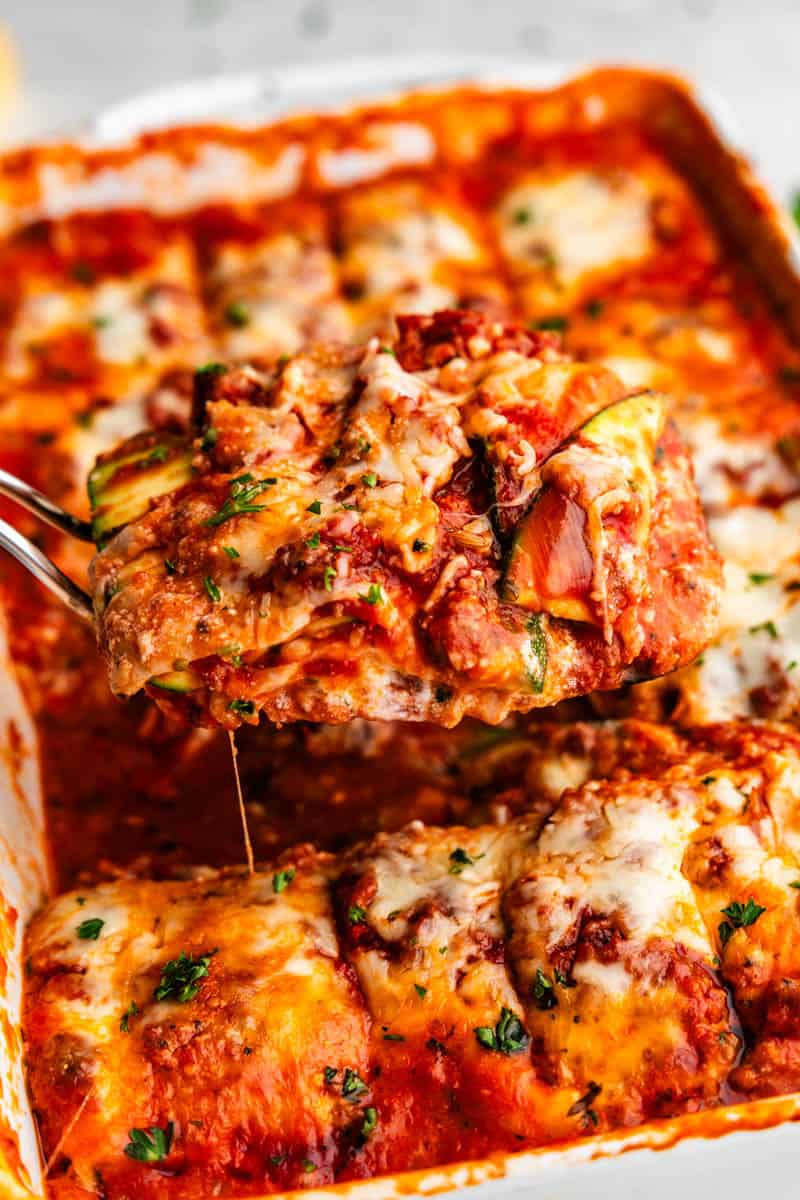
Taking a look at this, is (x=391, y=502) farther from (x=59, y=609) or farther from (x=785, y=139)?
(x=785, y=139)

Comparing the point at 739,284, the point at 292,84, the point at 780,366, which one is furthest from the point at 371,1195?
the point at 292,84

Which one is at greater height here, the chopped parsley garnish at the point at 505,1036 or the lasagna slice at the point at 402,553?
the lasagna slice at the point at 402,553

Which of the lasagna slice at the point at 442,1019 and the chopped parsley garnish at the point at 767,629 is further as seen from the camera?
the chopped parsley garnish at the point at 767,629

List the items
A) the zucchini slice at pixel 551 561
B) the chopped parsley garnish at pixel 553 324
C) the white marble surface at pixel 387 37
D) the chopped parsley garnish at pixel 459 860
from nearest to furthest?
the zucchini slice at pixel 551 561 → the chopped parsley garnish at pixel 459 860 → the chopped parsley garnish at pixel 553 324 → the white marble surface at pixel 387 37

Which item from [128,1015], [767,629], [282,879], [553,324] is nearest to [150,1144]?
[128,1015]

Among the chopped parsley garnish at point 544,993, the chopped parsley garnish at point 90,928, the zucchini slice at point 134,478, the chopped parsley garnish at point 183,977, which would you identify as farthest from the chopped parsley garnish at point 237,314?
→ the chopped parsley garnish at point 544,993

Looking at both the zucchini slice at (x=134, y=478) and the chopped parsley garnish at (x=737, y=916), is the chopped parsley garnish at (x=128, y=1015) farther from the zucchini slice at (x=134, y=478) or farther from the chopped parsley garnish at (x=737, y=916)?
the chopped parsley garnish at (x=737, y=916)

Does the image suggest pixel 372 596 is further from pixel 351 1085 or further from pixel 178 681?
pixel 351 1085
